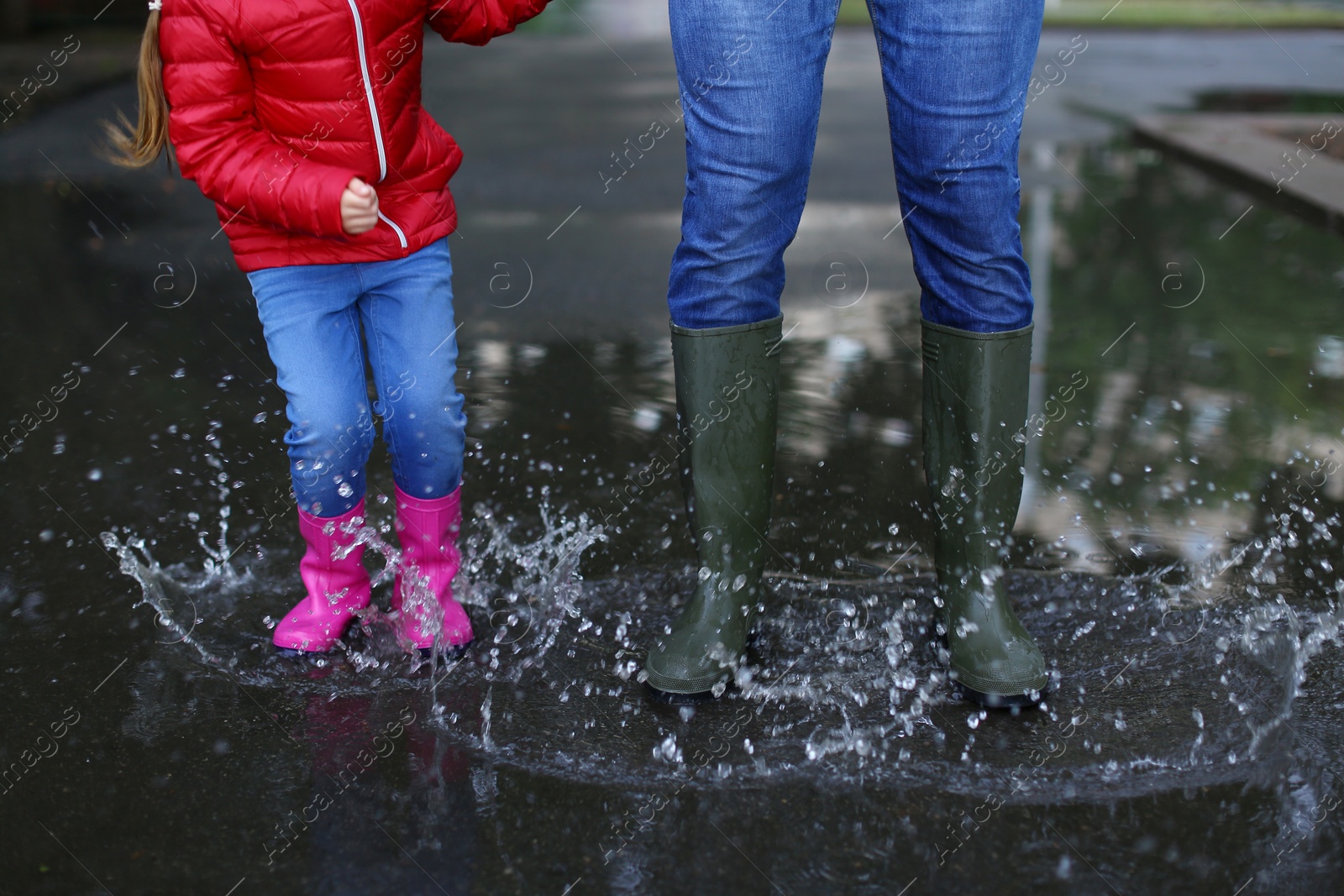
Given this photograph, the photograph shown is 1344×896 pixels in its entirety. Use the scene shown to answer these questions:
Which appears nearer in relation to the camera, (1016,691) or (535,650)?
(1016,691)

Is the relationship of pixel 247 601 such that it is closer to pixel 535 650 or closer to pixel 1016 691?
pixel 535 650

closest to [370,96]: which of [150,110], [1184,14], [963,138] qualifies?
[150,110]

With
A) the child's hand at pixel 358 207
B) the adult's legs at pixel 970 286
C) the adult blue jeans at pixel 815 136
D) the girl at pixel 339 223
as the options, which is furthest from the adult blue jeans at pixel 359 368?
the adult's legs at pixel 970 286

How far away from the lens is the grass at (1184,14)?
18016mm

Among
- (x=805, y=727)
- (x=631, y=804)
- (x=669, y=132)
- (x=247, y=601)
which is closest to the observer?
(x=631, y=804)

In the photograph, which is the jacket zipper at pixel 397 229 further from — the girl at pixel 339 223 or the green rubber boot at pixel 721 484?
the green rubber boot at pixel 721 484

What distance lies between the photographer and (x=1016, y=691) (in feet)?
6.56

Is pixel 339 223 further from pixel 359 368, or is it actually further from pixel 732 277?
pixel 732 277

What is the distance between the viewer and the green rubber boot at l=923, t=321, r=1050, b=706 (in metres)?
2.02

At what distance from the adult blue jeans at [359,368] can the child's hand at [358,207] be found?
23cm

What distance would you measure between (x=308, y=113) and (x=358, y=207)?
0.25 m

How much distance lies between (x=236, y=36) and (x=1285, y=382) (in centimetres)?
293

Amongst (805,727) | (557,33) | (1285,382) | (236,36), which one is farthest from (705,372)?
(557,33)

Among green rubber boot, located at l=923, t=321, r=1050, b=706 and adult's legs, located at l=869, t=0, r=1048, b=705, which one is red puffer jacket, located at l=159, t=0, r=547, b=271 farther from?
green rubber boot, located at l=923, t=321, r=1050, b=706
